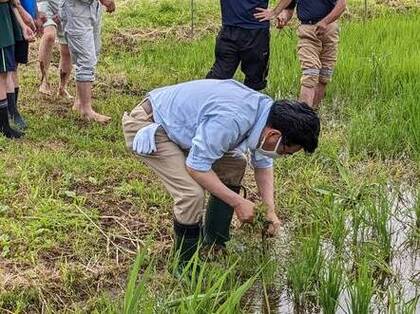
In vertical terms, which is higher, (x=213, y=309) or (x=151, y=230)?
(x=213, y=309)

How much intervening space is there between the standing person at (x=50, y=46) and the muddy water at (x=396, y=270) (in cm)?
257

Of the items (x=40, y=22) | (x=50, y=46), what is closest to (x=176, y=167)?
(x=40, y=22)

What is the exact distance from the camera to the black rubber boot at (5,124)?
14.0 feet

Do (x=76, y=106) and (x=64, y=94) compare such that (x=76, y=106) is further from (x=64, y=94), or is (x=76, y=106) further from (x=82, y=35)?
(x=82, y=35)

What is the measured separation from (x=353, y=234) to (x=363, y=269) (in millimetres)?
648

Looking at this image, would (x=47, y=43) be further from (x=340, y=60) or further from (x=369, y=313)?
(x=369, y=313)

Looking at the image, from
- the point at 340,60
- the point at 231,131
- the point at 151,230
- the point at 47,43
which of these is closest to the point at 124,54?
the point at 47,43

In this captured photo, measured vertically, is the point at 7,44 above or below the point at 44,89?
above

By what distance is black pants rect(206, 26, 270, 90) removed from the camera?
15.2 feet

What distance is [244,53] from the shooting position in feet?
15.4

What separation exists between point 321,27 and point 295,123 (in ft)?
7.88

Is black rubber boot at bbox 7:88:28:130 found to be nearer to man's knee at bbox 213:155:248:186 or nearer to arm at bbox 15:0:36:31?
arm at bbox 15:0:36:31

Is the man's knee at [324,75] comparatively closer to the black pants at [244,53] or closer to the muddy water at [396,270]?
the black pants at [244,53]

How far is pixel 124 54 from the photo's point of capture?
7.04m
